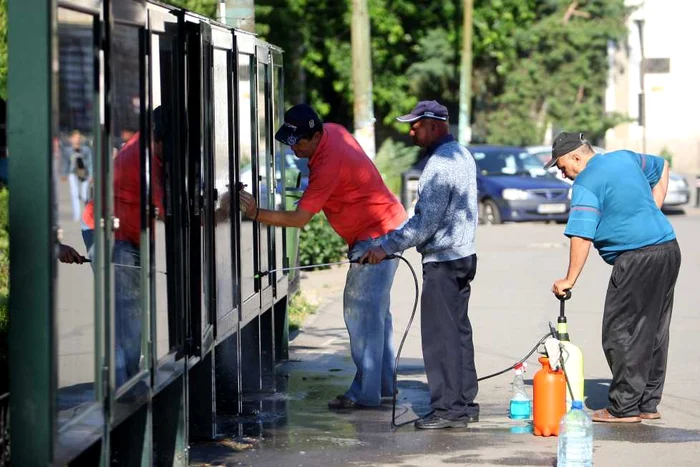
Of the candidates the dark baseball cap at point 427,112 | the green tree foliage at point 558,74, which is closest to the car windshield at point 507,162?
the green tree foliage at point 558,74

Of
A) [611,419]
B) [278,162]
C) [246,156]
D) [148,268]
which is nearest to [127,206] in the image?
[148,268]

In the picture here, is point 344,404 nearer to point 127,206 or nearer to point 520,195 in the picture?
point 127,206

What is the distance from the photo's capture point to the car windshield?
23766 millimetres

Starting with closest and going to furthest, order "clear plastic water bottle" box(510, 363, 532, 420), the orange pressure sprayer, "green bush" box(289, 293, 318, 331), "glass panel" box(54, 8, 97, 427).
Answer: "glass panel" box(54, 8, 97, 427) → the orange pressure sprayer → "clear plastic water bottle" box(510, 363, 532, 420) → "green bush" box(289, 293, 318, 331)

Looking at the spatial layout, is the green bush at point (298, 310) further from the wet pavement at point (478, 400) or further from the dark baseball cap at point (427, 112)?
the dark baseball cap at point (427, 112)

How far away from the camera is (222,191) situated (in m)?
7.02

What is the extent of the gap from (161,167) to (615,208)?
2.67 meters

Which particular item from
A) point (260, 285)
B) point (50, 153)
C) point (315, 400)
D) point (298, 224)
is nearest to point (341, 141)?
point (298, 224)

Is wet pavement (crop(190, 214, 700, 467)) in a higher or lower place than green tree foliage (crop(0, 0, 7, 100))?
lower

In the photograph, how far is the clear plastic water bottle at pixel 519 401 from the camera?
292 inches

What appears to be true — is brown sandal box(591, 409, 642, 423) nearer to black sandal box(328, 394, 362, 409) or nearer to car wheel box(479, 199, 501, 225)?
black sandal box(328, 394, 362, 409)

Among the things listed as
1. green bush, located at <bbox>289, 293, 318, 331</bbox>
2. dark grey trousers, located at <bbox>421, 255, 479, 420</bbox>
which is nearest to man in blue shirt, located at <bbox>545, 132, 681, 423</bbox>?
dark grey trousers, located at <bbox>421, 255, 479, 420</bbox>

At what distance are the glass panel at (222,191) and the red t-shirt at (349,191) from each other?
56cm

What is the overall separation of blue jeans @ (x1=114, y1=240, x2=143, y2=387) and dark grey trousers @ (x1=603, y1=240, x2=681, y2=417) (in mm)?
3006
